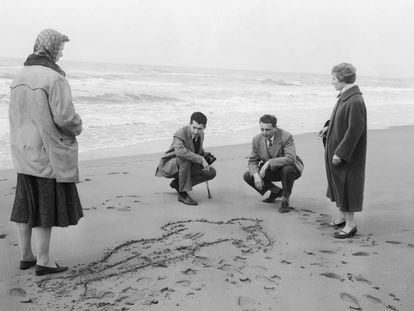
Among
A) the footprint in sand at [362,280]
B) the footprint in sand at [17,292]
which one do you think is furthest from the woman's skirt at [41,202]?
the footprint in sand at [362,280]

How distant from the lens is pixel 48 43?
3.02 metres

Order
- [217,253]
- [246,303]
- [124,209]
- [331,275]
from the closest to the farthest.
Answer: [246,303] < [331,275] < [217,253] < [124,209]

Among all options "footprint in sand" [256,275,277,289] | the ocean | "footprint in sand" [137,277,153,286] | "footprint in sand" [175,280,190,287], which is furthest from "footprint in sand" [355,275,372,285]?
the ocean

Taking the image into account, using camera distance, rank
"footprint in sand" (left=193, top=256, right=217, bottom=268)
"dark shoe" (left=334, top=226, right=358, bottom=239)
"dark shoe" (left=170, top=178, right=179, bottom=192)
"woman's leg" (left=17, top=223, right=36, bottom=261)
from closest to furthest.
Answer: "woman's leg" (left=17, top=223, right=36, bottom=261)
"footprint in sand" (left=193, top=256, right=217, bottom=268)
"dark shoe" (left=334, top=226, right=358, bottom=239)
"dark shoe" (left=170, top=178, right=179, bottom=192)

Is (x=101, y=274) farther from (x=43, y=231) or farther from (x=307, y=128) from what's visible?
(x=307, y=128)

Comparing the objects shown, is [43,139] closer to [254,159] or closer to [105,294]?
[105,294]

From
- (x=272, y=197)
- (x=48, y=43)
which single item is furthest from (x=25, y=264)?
(x=272, y=197)

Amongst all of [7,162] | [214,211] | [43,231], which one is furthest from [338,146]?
[7,162]

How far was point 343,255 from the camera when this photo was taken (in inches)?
141

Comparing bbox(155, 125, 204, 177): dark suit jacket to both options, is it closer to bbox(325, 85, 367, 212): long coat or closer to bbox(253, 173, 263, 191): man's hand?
bbox(253, 173, 263, 191): man's hand

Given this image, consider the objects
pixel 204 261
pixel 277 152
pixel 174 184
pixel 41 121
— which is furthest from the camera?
pixel 174 184

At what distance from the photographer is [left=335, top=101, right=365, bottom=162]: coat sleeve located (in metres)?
3.89

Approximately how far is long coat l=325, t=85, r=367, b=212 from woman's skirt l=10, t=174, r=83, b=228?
2.20 m

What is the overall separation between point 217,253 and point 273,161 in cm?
161
